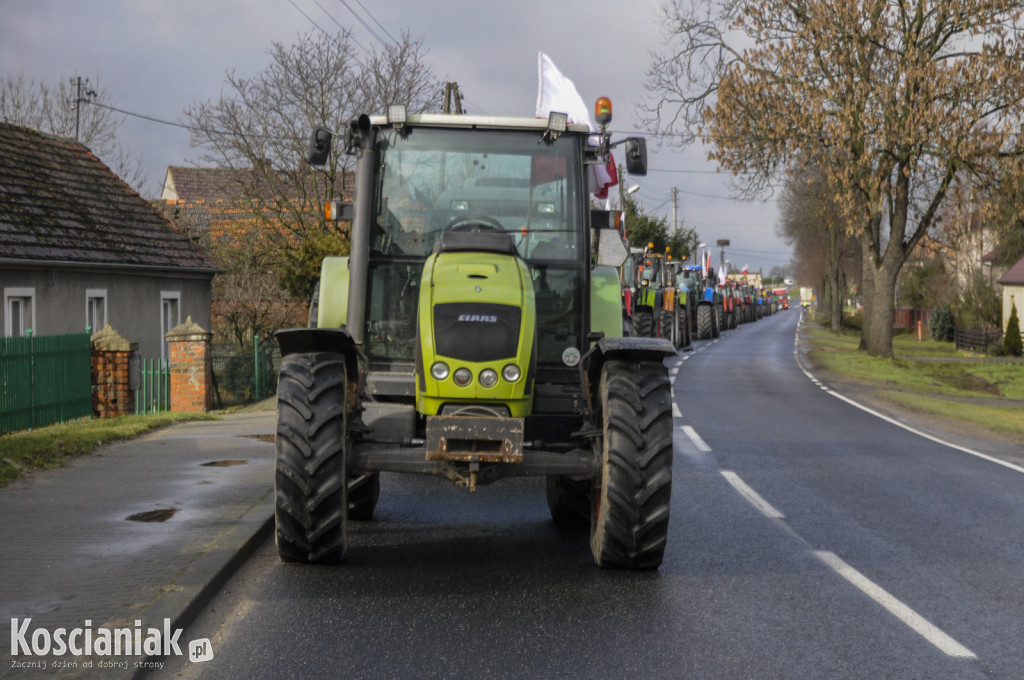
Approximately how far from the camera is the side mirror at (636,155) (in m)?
7.84

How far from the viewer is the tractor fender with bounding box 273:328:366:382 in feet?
22.6

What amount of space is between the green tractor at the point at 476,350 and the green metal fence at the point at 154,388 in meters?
10.6

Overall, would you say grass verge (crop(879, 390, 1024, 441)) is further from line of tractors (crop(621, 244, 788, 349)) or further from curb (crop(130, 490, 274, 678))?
curb (crop(130, 490, 274, 678))

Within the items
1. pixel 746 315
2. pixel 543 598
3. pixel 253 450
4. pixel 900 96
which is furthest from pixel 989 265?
pixel 543 598

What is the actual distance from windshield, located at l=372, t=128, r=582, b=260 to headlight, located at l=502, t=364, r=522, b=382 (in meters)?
1.47

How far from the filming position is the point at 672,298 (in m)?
34.2

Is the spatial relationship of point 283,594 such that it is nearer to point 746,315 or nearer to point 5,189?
point 5,189

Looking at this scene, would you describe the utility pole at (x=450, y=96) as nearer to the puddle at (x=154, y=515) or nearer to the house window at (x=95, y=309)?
the house window at (x=95, y=309)

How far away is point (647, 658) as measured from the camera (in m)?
5.21

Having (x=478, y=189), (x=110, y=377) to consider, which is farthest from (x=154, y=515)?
(x=110, y=377)

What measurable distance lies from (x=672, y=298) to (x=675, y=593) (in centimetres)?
2815

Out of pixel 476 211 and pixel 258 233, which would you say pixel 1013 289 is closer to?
pixel 258 233

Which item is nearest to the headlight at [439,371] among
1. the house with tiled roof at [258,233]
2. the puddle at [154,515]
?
the puddle at [154,515]

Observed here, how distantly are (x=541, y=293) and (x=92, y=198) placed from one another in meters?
18.8
